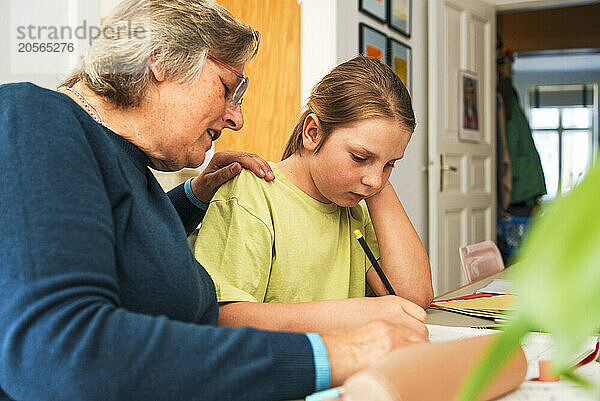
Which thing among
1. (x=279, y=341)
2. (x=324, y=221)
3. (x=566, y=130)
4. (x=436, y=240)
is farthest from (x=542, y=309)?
(x=566, y=130)

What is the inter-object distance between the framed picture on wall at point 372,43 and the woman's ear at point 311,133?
195 cm

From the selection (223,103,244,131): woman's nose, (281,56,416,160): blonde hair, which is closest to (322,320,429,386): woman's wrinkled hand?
(223,103,244,131): woman's nose

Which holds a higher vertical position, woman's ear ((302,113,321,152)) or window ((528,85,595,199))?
window ((528,85,595,199))

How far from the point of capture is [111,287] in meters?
0.60

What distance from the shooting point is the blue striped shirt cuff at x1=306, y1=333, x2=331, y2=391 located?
1.88 feet

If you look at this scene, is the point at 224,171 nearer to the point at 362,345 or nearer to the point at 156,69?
the point at 156,69

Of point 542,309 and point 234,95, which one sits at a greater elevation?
point 234,95

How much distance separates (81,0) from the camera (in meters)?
1.78

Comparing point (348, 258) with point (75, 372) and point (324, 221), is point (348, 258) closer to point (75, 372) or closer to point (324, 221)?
point (324, 221)

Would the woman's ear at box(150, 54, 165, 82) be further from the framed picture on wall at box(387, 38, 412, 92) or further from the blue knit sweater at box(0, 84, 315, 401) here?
the framed picture on wall at box(387, 38, 412, 92)

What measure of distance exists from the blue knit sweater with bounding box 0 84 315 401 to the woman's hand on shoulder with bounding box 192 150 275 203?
0.58 meters

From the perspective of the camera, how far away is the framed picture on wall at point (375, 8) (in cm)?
315

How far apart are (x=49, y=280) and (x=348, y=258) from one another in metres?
0.82

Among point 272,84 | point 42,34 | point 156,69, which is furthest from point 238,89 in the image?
point 272,84
